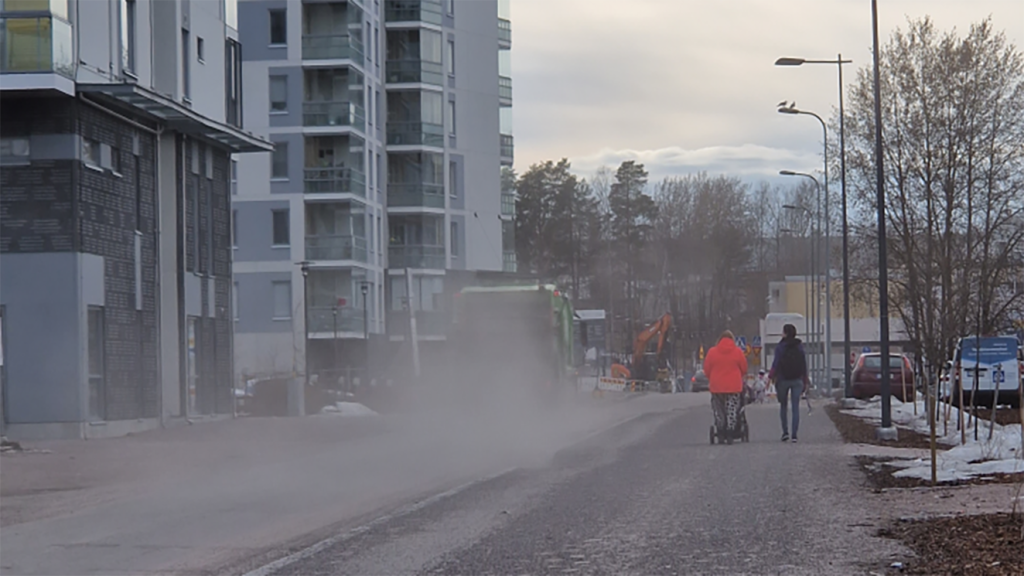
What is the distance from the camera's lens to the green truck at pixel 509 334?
32406mm

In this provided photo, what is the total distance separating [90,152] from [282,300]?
36253 mm

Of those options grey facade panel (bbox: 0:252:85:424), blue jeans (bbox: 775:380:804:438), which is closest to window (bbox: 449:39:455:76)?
grey facade panel (bbox: 0:252:85:424)

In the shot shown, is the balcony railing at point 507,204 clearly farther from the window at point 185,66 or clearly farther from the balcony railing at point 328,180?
the window at point 185,66

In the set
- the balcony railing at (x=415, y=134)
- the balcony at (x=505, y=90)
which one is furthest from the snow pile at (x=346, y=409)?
the balcony at (x=505, y=90)

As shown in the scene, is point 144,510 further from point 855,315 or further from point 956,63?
Result: point 855,315

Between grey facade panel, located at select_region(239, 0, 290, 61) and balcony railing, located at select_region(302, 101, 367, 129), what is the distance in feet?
8.57

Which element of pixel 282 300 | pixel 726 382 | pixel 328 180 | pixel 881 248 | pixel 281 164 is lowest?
pixel 726 382

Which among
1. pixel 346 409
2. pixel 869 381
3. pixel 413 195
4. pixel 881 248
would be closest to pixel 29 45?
pixel 881 248

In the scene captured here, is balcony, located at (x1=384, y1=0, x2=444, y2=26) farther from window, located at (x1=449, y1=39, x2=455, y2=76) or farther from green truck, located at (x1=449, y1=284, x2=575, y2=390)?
green truck, located at (x1=449, y1=284, x2=575, y2=390)

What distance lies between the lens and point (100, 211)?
27531 millimetres

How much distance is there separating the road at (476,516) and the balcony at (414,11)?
162 feet

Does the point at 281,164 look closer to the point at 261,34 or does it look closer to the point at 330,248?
the point at 330,248

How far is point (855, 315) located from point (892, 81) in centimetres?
3188

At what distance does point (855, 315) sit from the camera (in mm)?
68625
